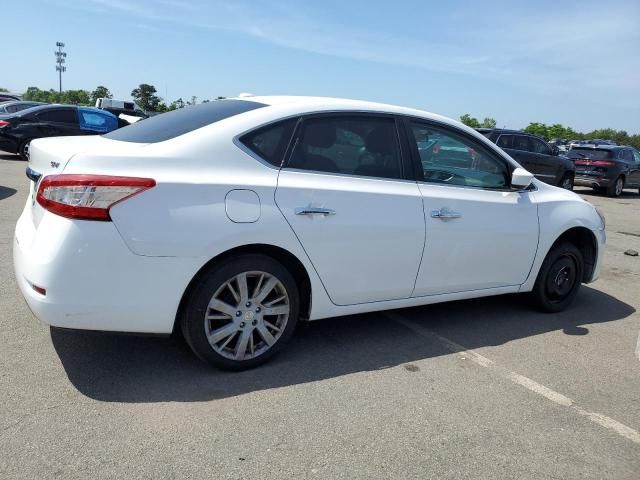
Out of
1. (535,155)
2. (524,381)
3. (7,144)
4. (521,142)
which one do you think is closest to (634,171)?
(535,155)

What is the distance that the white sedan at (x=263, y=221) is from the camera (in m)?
2.96

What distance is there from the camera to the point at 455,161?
4.38 meters

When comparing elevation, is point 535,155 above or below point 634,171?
above

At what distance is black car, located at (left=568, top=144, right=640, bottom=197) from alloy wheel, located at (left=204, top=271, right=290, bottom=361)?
16.8 meters

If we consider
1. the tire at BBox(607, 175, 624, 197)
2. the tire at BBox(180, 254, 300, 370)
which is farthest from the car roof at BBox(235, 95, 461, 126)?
the tire at BBox(607, 175, 624, 197)

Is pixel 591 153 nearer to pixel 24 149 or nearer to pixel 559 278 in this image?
pixel 559 278

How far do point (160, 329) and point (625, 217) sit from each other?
1293cm

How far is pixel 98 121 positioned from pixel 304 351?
1415cm

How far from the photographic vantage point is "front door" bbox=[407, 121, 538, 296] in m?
4.06

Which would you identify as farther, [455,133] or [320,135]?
[455,133]

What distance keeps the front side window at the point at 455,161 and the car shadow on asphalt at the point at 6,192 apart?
292 inches

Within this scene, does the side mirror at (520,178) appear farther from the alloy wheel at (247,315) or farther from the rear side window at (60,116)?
the rear side window at (60,116)

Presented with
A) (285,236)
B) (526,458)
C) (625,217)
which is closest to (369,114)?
(285,236)

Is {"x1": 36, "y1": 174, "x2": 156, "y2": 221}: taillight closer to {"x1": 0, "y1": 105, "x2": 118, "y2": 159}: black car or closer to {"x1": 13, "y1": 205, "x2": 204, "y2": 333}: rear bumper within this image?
{"x1": 13, "y1": 205, "x2": 204, "y2": 333}: rear bumper
